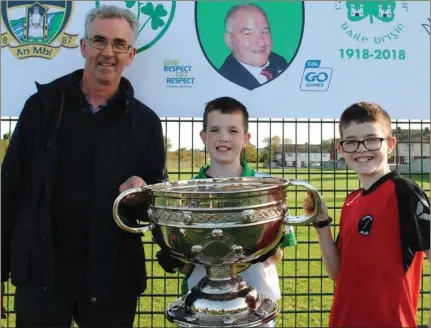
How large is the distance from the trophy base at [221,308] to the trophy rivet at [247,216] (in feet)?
0.63

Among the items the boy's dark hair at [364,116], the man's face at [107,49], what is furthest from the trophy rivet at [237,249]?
the man's face at [107,49]

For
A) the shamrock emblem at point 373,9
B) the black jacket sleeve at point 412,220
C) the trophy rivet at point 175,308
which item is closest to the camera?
the trophy rivet at point 175,308

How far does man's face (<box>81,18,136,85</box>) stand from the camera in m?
1.45

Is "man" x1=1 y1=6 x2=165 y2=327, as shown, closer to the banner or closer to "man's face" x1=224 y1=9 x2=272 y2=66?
the banner

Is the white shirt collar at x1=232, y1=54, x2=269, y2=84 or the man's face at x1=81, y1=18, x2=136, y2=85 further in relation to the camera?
the white shirt collar at x1=232, y1=54, x2=269, y2=84

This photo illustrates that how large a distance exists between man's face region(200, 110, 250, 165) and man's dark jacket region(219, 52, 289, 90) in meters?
0.33

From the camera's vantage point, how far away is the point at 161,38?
1800 mm

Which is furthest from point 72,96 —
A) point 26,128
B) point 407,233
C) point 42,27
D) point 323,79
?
point 407,233

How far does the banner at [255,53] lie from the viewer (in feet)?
5.80

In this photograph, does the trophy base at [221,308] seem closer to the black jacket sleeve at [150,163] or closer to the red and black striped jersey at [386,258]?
the red and black striped jersey at [386,258]

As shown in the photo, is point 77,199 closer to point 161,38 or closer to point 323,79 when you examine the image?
point 161,38

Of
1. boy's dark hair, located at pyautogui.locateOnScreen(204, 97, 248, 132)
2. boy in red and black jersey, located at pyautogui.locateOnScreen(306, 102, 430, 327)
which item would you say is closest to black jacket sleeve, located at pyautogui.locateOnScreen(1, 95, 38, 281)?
boy's dark hair, located at pyautogui.locateOnScreen(204, 97, 248, 132)

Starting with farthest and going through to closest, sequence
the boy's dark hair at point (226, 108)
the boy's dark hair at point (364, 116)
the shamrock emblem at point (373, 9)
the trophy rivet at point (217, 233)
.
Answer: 1. the shamrock emblem at point (373, 9)
2. the boy's dark hair at point (226, 108)
3. the boy's dark hair at point (364, 116)
4. the trophy rivet at point (217, 233)

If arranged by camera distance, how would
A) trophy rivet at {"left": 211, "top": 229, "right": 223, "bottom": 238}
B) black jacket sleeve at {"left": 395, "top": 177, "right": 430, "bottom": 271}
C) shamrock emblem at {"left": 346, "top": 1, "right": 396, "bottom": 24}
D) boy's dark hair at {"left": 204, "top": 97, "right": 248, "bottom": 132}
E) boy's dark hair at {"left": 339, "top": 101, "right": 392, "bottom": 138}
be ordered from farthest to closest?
1. shamrock emblem at {"left": 346, "top": 1, "right": 396, "bottom": 24}
2. boy's dark hair at {"left": 204, "top": 97, "right": 248, "bottom": 132}
3. boy's dark hair at {"left": 339, "top": 101, "right": 392, "bottom": 138}
4. black jacket sleeve at {"left": 395, "top": 177, "right": 430, "bottom": 271}
5. trophy rivet at {"left": 211, "top": 229, "right": 223, "bottom": 238}
